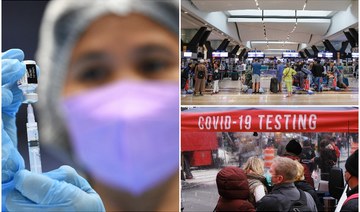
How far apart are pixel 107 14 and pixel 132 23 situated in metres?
0.15

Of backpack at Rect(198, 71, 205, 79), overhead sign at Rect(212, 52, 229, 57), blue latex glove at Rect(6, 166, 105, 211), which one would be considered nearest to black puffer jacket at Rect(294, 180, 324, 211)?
blue latex glove at Rect(6, 166, 105, 211)

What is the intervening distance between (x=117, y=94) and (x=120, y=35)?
1.09 ft

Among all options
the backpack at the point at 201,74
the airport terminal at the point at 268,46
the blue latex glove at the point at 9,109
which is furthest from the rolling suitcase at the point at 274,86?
the blue latex glove at the point at 9,109

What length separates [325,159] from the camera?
2.85m

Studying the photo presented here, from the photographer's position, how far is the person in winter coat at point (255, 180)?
2160mm

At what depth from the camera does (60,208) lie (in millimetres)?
1776

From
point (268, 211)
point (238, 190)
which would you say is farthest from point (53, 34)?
point (268, 211)

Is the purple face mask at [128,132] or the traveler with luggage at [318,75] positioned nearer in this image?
the purple face mask at [128,132]

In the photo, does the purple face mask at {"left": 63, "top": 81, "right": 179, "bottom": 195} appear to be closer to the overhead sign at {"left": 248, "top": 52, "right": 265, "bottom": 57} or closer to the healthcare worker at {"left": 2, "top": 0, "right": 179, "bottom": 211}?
the healthcare worker at {"left": 2, "top": 0, "right": 179, "bottom": 211}

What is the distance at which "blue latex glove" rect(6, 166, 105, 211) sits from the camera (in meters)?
1.72

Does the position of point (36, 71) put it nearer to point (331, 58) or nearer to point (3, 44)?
point (3, 44)

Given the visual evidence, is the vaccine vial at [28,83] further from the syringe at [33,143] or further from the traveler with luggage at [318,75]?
the traveler with luggage at [318,75]

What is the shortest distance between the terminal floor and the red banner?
354 cm

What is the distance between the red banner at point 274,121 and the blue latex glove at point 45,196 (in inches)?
29.4
